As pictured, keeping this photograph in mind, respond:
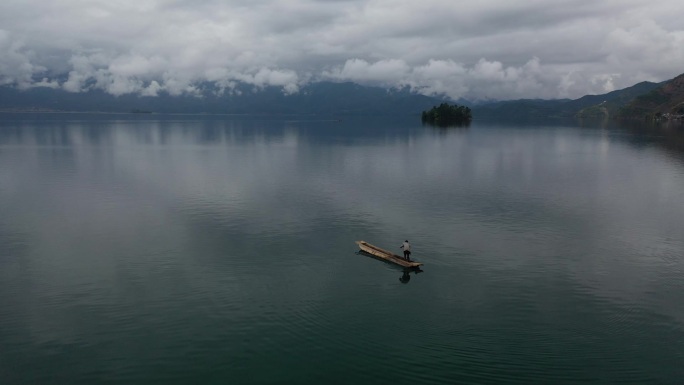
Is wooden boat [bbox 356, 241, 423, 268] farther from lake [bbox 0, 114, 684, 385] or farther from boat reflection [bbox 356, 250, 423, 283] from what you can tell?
lake [bbox 0, 114, 684, 385]

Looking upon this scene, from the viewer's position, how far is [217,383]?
3198 cm

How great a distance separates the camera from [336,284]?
157 feet

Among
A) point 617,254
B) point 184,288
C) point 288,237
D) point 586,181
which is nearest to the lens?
A: point 184,288

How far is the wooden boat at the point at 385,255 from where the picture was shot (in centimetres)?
5181

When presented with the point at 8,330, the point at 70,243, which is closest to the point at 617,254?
the point at 8,330

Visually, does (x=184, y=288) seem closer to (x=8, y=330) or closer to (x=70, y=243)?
(x=8, y=330)

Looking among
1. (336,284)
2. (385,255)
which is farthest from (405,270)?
(336,284)

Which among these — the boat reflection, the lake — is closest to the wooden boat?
the boat reflection

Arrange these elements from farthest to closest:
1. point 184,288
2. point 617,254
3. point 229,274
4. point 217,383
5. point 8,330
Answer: point 617,254 → point 229,274 → point 184,288 → point 8,330 → point 217,383

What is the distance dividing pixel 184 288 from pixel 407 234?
1235 inches

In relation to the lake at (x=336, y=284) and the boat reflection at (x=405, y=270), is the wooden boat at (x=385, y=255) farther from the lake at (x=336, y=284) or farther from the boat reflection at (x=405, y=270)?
the lake at (x=336, y=284)

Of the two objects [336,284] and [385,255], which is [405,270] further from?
[336,284]

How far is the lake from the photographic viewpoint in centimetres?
Result: 3425

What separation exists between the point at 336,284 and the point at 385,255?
28.3 ft
